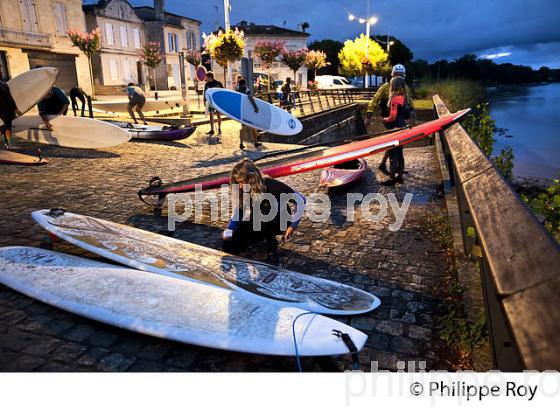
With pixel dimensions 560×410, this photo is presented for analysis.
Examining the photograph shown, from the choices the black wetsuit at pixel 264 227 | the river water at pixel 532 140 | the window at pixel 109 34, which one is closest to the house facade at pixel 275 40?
the window at pixel 109 34

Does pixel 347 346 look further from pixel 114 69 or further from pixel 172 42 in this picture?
pixel 172 42

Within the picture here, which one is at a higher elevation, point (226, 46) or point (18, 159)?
point (226, 46)

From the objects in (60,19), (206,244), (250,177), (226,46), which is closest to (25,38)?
(60,19)

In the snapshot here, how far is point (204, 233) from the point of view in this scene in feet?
17.6

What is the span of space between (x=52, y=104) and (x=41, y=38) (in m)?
20.1

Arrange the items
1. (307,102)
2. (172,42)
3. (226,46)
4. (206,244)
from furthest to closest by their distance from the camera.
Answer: (172,42) < (307,102) < (226,46) < (206,244)

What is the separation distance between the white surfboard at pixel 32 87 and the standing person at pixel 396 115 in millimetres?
8712

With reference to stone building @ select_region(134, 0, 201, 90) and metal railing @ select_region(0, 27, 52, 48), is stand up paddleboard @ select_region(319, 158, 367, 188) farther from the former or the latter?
stone building @ select_region(134, 0, 201, 90)

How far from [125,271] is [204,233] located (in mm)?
1899

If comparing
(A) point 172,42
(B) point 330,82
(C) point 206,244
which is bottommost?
(C) point 206,244

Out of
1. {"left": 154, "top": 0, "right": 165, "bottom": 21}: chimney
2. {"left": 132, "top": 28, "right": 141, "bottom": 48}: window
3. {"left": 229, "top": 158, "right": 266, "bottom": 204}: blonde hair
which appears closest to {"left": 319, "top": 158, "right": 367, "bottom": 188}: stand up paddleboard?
{"left": 229, "top": 158, "right": 266, "bottom": 204}: blonde hair

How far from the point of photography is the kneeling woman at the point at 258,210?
407cm

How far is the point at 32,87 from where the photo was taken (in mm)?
10125
